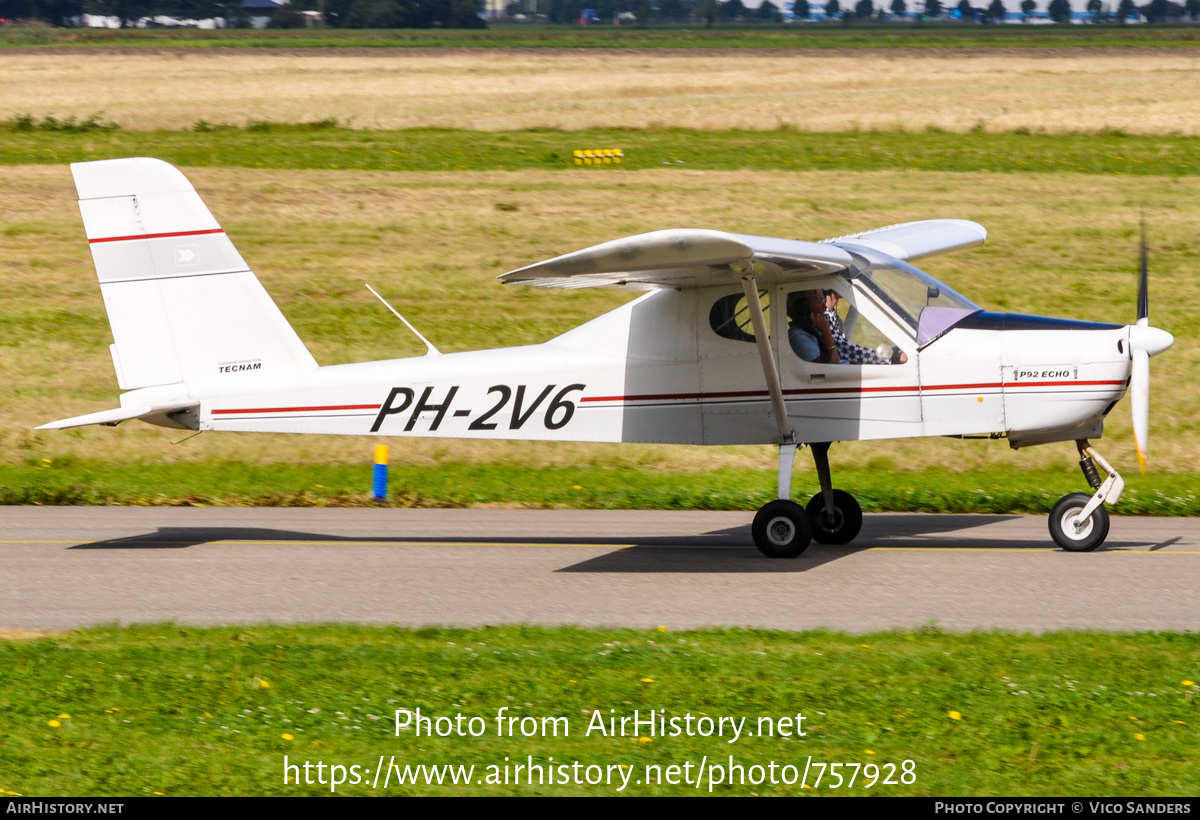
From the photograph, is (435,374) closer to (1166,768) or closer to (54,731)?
(54,731)

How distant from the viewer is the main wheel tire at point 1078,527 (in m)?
11.0

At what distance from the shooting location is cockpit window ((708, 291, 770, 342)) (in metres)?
11.2

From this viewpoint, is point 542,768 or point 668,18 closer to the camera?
point 542,768

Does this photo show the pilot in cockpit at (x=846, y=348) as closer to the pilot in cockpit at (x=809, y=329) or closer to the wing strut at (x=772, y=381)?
the pilot in cockpit at (x=809, y=329)

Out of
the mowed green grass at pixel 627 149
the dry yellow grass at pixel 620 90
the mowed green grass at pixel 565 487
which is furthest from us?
the dry yellow grass at pixel 620 90

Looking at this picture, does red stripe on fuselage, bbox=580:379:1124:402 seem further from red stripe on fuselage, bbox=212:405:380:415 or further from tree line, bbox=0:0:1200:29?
tree line, bbox=0:0:1200:29

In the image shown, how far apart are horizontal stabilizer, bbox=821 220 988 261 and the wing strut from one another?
6.36 ft

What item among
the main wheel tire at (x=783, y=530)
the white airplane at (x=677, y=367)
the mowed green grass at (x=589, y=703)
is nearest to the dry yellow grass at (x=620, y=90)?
the white airplane at (x=677, y=367)

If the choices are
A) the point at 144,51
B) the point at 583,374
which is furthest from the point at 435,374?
the point at 144,51

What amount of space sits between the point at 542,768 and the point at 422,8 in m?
127

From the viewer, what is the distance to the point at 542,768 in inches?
240

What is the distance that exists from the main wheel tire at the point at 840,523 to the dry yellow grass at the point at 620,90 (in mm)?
26474

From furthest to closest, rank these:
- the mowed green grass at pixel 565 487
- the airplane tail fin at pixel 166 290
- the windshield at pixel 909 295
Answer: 1. the mowed green grass at pixel 565 487
2. the airplane tail fin at pixel 166 290
3. the windshield at pixel 909 295

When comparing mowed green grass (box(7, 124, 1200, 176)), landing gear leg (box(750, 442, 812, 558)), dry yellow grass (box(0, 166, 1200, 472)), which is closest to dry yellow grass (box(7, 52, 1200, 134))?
mowed green grass (box(7, 124, 1200, 176))
